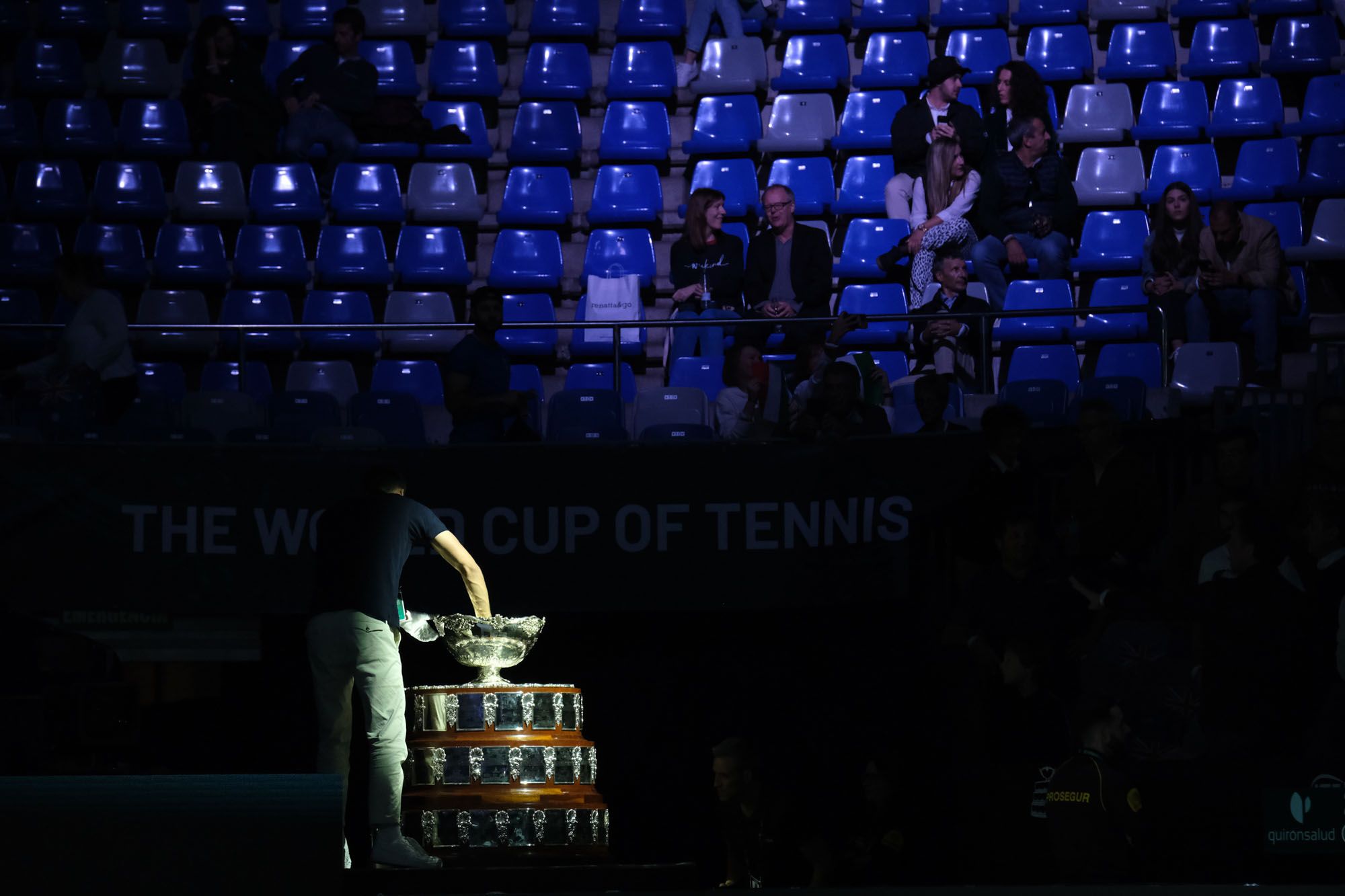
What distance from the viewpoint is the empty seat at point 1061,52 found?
1285 cm

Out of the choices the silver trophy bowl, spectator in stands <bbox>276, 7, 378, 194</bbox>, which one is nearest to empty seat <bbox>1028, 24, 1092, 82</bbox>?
spectator in stands <bbox>276, 7, 378, 194</bbox>

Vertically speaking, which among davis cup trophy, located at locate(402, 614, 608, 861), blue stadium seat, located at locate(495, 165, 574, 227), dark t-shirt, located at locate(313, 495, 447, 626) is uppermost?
blue stadium seat, located at locate(495, 165, 574, 227)

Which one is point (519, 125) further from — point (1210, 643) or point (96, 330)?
point (1210, 643)

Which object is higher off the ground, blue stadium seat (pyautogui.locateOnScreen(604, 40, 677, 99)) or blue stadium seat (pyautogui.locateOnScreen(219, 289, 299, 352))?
blue stadium seat (pyautogui.locateOnScreen(604, 40, 677, 99))

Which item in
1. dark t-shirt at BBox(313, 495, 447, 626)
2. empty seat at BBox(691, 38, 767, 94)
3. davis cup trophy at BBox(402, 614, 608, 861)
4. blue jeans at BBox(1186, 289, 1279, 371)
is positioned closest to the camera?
dark t-shirt at BBox(313, 495, 447, 626)

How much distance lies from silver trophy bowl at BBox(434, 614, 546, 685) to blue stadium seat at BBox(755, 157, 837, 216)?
5777 millimetres

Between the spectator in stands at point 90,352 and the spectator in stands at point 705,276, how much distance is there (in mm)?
3246

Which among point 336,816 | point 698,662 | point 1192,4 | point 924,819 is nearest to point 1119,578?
point 924,819

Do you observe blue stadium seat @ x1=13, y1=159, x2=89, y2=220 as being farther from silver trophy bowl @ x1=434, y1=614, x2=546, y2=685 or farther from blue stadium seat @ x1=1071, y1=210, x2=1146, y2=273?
blue stadium seat @ x1=1071, y1=210, x2=1146, y2=273

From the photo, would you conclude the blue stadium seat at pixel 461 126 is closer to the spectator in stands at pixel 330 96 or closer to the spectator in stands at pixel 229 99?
the spectator in stands at pixel 330 96

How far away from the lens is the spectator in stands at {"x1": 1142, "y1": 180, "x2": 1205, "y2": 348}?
10.4m

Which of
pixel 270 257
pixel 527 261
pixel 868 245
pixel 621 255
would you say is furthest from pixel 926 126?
pixel 270 257

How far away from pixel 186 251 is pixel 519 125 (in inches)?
97.6

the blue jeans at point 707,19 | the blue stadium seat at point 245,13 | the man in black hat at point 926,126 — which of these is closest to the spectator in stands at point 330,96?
the blue stadium seat at point 245,13
